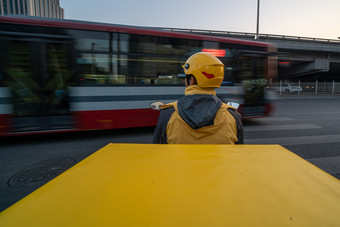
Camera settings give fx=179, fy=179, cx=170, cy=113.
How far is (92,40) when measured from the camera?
17.2 feet

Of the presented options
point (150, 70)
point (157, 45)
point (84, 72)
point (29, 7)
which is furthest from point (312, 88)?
point (29, 7)

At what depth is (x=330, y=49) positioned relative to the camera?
2867 centimetres

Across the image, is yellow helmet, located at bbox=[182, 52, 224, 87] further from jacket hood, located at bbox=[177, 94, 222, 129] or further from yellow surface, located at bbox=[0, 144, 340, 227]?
yellow surface, located at bbox=[0, 144, 340, 227]

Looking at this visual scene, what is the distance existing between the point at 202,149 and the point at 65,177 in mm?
782

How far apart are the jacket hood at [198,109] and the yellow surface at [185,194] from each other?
1.34ft

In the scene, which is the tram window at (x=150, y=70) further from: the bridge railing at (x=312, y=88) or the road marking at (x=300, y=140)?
the bridge railing at (x=312, y=88)

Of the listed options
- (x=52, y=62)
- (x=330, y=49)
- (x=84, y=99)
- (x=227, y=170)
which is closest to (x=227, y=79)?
(x=84, y=99)

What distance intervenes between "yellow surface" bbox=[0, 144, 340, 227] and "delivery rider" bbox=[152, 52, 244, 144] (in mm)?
415

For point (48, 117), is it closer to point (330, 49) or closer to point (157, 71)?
point (157, 71)

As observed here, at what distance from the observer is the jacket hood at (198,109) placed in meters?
1.44

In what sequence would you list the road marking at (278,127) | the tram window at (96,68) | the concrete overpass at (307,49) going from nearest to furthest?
the tram window at (96,68) → the road marking at (278,127) → the concrete overpass at (307,49)

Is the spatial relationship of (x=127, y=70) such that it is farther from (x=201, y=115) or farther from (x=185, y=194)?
(x=185, y=194)

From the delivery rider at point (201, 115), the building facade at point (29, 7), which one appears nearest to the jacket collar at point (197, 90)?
the delivery rider at point (201, 115)

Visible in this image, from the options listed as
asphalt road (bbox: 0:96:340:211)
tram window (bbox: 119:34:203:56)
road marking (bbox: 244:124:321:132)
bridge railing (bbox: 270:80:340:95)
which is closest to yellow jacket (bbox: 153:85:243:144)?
asphalt road (bbox: 0:96:340:211)
